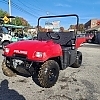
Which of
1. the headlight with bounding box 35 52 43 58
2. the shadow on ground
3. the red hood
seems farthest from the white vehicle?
the headlight with bounding box 35 52 43 58

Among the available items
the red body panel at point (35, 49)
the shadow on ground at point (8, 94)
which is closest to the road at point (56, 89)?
the shadow on ground at point (8, 94)

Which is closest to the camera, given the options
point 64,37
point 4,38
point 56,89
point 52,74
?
point 56,89

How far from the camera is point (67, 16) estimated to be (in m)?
6.62

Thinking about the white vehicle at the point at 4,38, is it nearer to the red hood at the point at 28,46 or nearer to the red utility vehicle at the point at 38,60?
the red utility vehicle at the point at 38,60

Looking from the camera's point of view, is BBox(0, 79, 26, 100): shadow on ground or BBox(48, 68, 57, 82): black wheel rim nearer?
BBox(0, 79, 26, 100): shadow on ground

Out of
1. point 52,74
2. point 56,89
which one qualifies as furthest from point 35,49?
point 56,89

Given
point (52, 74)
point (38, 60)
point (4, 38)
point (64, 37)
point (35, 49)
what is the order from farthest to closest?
point (4, 38) < point (64, 37) < point (52, 74) < point (35, 49) < point (38, 60)

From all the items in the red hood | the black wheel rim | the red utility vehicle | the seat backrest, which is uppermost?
the seat backrest

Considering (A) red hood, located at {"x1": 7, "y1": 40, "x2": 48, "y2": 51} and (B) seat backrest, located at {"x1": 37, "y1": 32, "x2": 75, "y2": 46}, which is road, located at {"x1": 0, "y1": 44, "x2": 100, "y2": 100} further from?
(B) seat backrest, located at {"x1": 37, "y1": 32, "x2": 75, "y2": 46}

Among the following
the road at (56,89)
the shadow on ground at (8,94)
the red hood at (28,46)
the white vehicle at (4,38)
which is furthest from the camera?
the white vehicle at (4,38)

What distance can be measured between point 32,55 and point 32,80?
1079 millimetres

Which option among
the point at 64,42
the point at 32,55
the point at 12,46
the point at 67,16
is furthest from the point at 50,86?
the point at 67,16

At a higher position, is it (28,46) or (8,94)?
(28,46)

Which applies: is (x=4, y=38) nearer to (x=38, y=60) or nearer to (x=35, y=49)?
(x=35, y=49)
